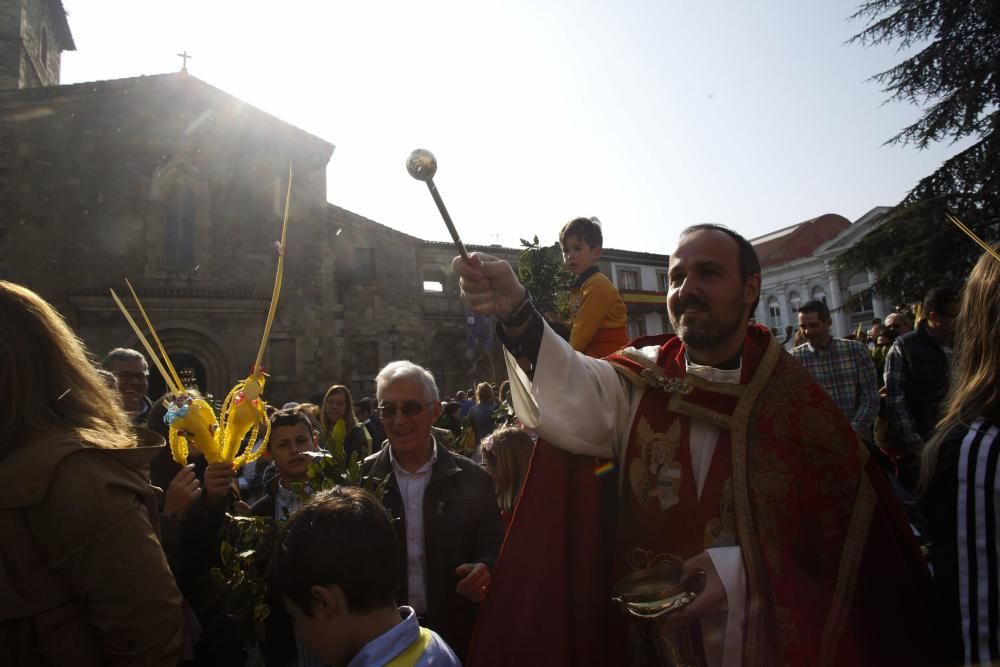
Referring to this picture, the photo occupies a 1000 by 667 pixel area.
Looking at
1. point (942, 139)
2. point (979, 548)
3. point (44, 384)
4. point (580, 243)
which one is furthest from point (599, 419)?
point (942, 139)

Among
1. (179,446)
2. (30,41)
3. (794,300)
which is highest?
(30,41)

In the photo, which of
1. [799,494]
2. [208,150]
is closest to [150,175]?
[208,150]

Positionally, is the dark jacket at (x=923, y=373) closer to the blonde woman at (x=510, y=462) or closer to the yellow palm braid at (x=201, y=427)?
the blonde woman at (x=510, y=462)

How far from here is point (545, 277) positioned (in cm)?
470

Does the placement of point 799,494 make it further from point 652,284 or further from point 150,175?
point 652,284

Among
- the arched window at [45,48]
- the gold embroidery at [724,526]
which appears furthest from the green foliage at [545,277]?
the arched window at [45,48]

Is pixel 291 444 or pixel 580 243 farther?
pixel 580 243

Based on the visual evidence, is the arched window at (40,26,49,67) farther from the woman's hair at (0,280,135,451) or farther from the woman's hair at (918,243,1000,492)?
the woman's hair at (918,243,1000,492)

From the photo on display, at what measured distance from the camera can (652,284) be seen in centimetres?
3984

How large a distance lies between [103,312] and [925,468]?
20.2 meters

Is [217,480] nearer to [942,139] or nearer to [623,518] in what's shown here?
[623,518]

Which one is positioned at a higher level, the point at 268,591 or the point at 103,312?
the point at 103,312

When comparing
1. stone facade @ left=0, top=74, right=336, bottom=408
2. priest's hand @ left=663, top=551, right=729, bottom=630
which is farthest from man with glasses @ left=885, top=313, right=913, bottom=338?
stone facade @ left=0, top=74, right=336, bottom=408

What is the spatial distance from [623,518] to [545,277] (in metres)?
2.65
